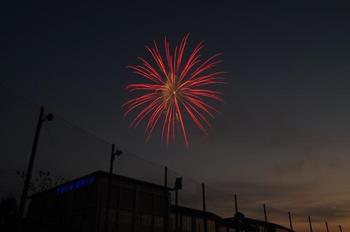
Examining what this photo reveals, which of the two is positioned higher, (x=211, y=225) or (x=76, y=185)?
(x=76, y=185)

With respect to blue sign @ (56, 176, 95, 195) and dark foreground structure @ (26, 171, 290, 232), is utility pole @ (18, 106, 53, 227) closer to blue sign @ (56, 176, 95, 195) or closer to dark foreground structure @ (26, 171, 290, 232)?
dark foreground structure @ (26, 171, 290, 232)

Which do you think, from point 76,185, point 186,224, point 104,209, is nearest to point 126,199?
point 104,209

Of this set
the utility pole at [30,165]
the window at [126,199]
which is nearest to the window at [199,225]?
the window at [126,199]

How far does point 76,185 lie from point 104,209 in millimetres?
7840

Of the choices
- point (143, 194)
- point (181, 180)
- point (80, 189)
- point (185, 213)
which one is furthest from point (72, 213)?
point (181, 180)

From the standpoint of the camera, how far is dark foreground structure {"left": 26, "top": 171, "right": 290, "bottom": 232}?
43.2 meters

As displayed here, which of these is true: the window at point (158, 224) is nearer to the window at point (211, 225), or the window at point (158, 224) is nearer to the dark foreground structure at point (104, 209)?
the dark foreground structure at point (104, 209)

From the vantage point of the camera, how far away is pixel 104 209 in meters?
43.1

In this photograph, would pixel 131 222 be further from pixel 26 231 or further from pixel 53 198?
pixel 26 231

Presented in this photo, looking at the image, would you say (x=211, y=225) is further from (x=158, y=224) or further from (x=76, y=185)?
(x=76, y=185)

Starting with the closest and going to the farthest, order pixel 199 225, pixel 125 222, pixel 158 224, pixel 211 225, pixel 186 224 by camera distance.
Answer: pixel 125 222 → pixel 158 224 → pixel 186 224 → pixel 199 225 → pixel 211 225

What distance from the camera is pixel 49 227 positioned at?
51500 millimetres

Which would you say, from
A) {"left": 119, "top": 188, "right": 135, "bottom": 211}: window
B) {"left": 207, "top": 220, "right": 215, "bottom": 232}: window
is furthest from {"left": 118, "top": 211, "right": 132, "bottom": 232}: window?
{"left": 207, "top": 220, "right": 215, "bottom": 232}: window

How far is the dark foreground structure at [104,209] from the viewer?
43250 millimetres
